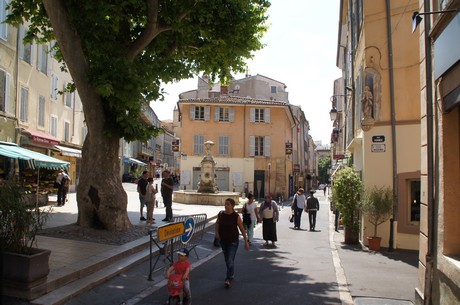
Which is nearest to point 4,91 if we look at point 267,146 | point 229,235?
point 229,235

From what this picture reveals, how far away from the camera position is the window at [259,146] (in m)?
42.1

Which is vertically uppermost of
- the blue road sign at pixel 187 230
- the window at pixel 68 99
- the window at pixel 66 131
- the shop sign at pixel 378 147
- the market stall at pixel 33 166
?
the window at pixel 68 99

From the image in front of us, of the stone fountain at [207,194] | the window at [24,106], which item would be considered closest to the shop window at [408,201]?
the stone fountain at [207,194]

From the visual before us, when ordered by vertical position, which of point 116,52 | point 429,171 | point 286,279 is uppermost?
point 116,52

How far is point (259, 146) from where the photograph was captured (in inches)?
1671

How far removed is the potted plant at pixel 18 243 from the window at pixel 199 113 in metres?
36.3

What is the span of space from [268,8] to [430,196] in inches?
370

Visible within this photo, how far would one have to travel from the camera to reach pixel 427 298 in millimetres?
5961

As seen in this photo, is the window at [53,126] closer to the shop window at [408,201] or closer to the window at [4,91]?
the window at [4,91]

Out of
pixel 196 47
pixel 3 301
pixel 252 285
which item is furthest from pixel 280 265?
pixel 196 47

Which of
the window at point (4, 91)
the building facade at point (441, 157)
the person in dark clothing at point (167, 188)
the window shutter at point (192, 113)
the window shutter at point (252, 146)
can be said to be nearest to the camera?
the building facade at point (441, 157)

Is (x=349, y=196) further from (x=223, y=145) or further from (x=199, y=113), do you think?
(x=199, y=113)

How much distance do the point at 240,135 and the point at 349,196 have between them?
29.8 metres

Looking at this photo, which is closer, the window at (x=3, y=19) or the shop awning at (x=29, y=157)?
the shop awning at (x=29, y=157)
